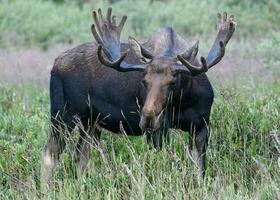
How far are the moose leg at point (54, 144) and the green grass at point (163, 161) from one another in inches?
3.8

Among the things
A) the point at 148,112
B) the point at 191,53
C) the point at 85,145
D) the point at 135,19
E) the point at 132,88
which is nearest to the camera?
the point at 148,112

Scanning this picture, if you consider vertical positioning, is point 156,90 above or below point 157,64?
below

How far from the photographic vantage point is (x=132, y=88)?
9.37 meters

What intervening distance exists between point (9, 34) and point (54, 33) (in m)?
0.96

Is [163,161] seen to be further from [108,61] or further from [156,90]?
[108,61]

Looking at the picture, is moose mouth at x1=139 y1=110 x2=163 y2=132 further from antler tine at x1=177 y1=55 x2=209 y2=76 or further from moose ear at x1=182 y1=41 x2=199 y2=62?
moose ear at x1=182 y1=41 x2=199 y2=62

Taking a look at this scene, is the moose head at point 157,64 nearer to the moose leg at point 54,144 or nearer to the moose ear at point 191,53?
the moose ear at point 191,53

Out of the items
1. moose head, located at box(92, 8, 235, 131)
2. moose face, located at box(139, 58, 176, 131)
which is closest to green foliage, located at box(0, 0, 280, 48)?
moose head, located at box(92, 8, 235, 131)

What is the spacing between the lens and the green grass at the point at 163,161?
24.3 feet

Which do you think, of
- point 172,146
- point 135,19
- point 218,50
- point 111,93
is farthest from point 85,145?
point 135,19

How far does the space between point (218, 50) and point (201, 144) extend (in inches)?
35.1

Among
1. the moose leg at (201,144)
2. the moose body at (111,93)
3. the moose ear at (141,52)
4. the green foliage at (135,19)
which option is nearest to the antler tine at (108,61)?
the moose ear at (141,52)

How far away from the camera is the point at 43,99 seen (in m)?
12.1

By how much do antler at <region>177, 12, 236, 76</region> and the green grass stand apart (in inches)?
14.9
